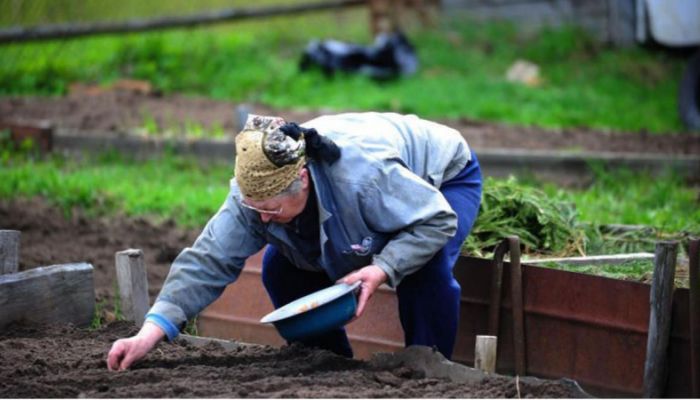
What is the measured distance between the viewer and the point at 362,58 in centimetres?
1262

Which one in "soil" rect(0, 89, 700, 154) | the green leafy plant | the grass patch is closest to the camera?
the grass patch

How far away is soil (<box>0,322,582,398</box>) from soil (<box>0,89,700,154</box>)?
5024mm

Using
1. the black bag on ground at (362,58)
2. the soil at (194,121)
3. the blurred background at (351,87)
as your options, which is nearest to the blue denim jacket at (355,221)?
the blurred background at (351,87)

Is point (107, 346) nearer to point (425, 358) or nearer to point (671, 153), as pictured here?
point (425, 358)

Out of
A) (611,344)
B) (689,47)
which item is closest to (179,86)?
(689,47)

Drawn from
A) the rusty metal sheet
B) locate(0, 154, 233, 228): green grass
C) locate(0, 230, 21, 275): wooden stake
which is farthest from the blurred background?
locate(0, 230, 21, 275): wooden stake

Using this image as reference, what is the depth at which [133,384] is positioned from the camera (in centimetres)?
396

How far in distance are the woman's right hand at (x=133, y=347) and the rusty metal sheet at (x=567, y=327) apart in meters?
1.31

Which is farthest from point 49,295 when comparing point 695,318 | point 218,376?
point 695,318

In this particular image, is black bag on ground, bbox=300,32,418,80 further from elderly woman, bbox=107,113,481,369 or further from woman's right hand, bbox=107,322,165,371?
woman's right hand, bbox=107,322,165,371

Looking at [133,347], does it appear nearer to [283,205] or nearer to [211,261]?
[211,261]

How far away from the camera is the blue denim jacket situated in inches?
161

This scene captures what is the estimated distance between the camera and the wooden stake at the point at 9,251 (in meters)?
4.93

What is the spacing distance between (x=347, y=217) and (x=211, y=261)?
511mm
